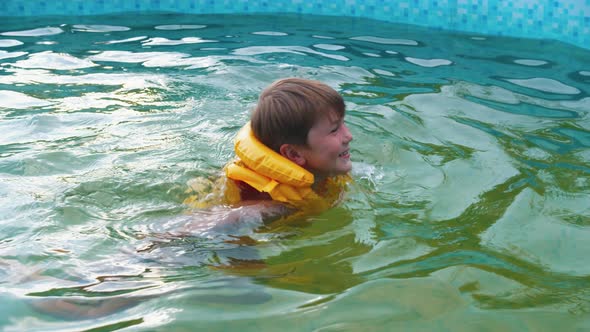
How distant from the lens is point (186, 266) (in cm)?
358

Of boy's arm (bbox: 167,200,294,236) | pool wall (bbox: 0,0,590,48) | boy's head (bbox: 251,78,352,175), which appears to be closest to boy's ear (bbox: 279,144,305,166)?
boy's head (bbox: 251,78,352,175)

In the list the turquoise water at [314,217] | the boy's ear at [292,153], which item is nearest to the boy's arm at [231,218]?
the turquoise water at [314,217]

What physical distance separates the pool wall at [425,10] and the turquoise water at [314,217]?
361mm

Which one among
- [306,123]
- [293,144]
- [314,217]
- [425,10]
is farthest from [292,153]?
[425,10]

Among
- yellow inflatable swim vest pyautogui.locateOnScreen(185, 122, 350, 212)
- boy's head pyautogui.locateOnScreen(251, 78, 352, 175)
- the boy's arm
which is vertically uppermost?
boy's head pyautogui.locateOnScreen(251, 78, 352, 175)

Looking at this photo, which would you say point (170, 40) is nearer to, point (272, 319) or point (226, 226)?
point (226, 226)

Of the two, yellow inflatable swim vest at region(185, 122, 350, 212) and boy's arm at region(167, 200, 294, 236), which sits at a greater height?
yellow inflatable swim vest at region(185, 122, 350, 212)

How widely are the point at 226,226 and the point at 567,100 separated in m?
3.58

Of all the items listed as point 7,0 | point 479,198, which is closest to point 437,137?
point 479,198

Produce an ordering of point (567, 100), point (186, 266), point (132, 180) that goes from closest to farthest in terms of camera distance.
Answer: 1. point (186, 266)
2. point (132, 180)
3. point (567, 100)

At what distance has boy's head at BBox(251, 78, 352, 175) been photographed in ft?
13.4

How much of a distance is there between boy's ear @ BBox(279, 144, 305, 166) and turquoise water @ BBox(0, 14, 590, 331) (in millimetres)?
330

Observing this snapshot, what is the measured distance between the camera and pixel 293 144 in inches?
164

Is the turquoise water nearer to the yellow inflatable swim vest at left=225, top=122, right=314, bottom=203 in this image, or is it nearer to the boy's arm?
the boy's arm
